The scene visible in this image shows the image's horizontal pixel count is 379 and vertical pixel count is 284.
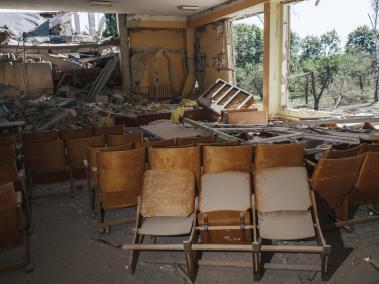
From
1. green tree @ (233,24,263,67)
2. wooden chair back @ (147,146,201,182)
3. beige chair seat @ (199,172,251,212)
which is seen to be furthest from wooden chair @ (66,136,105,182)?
green tree @ (233,24,263,67)

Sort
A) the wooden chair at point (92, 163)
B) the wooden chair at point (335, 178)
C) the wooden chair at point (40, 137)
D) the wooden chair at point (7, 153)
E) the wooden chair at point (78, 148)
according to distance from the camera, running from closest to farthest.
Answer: the wooden chair at point (335, 178), the wooden chair at point (92, 163), the wooden chair at point (7, 153), the wooden chair at point (78, 148), the wooden chair at point (40, 137)

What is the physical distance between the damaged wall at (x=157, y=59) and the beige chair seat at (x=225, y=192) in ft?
31.3

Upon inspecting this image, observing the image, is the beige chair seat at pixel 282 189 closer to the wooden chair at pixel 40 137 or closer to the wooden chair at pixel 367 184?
the wooden chair at pixel 367 184

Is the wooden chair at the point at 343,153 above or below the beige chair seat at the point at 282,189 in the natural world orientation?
above

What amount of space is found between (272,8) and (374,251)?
22.3 feet

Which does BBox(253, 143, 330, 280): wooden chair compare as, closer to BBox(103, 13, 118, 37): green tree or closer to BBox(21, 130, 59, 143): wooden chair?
BBox(21, 130, 59, 143): wooden chair

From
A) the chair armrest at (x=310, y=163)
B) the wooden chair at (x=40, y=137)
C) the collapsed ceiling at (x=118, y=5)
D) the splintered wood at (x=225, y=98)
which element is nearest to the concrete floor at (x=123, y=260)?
the chair armrest at (x=310, y=163)

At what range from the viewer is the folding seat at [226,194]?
270cm

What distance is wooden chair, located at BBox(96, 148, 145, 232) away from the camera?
Answer: 307 cm

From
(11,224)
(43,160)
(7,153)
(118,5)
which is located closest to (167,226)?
(11,224)

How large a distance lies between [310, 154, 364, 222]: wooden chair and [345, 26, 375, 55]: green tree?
655cm

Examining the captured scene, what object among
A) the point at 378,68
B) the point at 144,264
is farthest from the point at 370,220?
the point at 378,68

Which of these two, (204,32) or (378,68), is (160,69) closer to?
(204,32)

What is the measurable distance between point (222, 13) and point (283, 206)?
852cm
